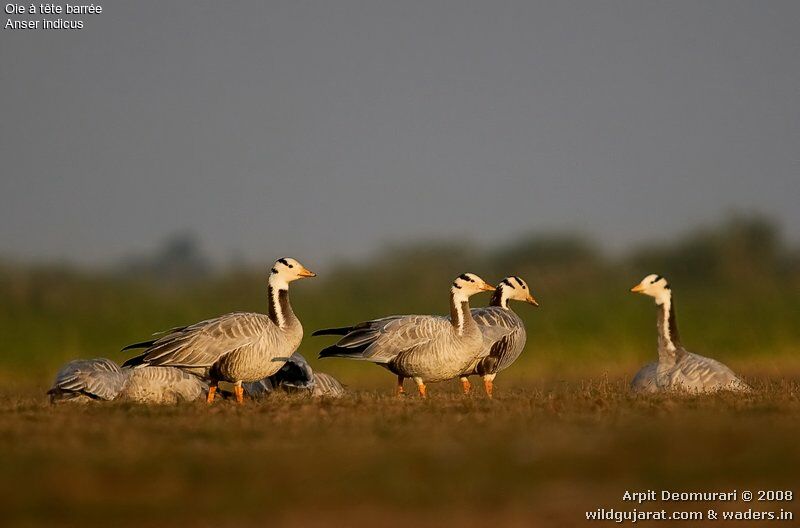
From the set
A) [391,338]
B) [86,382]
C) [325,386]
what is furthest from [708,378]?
[86,382]

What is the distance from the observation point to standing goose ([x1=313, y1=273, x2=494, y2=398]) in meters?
15.3

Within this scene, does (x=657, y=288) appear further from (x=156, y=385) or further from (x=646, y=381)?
(x=156, y=385)

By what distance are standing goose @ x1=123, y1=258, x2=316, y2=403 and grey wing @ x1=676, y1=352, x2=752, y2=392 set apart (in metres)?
5.30

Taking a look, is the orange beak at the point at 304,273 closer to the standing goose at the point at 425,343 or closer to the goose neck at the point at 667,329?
the standing goose at the point at 425,343

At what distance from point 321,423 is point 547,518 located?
4.04 m

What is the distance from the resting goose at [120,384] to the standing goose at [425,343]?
2022 mm

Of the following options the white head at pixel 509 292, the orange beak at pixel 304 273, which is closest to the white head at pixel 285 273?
the orange beak at pixel 304 273

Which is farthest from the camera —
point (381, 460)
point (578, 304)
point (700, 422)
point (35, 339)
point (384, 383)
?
point (578, 304)

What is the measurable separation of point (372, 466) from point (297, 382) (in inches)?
312

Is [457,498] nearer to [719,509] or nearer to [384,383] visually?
[719,509]

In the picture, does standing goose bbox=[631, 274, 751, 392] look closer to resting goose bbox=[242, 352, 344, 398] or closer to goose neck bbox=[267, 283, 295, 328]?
resting goose bbox=[242, 352, 344, 398]

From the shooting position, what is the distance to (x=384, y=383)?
21.9m

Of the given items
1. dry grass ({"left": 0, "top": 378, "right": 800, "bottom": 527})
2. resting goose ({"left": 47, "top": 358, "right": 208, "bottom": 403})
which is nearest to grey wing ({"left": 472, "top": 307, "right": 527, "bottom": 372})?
resting goose ({"left": 47, "top": 358, "right": 208, "bottom": 403})

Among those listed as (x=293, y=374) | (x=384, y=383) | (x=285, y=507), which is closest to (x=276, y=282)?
(x=293, y=374)
